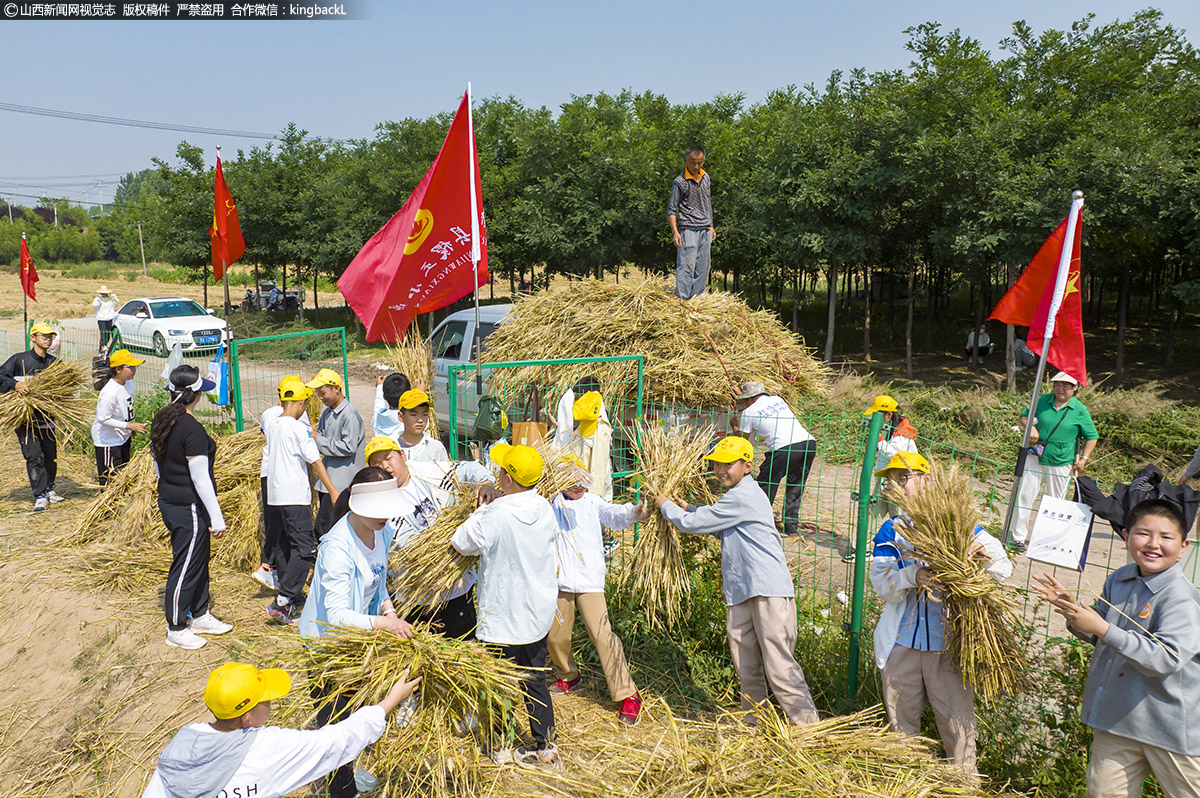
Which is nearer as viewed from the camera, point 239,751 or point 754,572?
point 239,751

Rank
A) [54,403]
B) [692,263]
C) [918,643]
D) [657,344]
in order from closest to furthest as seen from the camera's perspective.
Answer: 1. [918,643]
2. [657,344]
3. [54,403]
4. [692,263]

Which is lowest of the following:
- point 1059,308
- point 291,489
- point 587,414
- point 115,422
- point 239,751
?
point 239,751

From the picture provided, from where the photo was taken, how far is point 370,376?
17.1 meters

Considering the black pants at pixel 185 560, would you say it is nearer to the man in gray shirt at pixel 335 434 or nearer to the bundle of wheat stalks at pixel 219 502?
the man in gray shirt at pixel 335 434

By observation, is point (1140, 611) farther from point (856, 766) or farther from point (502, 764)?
point (502, 764)

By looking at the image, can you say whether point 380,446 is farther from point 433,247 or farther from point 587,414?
point 433,247

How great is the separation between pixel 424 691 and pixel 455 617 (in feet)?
2.54

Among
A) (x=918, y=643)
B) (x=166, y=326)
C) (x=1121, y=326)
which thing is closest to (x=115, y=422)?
(x=918, y=643)

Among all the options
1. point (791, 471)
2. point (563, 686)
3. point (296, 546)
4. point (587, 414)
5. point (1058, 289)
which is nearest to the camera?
point (1058, 289)

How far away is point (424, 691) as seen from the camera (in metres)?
3.01

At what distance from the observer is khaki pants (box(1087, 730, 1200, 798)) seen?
2.60 meters

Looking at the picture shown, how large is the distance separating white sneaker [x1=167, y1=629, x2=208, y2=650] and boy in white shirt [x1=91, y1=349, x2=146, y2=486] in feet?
8.33

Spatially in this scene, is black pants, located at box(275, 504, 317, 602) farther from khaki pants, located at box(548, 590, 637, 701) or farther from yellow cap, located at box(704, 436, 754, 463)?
yellow cap, located at box(704, 436, 754, 463)

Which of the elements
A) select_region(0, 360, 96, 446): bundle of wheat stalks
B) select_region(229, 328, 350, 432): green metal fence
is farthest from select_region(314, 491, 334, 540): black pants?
select_region(0, 360, 96, 446): bundle of wheat stalks
